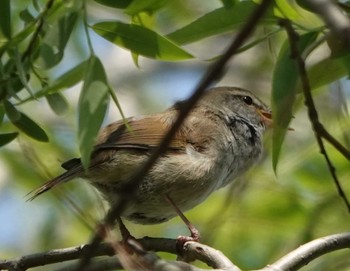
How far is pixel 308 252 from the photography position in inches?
129

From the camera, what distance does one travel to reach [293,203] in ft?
17.3

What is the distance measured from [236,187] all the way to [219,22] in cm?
210

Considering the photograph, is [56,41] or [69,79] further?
[69,79]

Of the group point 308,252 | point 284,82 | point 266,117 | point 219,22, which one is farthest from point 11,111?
point 266,117

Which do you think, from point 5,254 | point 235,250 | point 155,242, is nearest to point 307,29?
point 155,242

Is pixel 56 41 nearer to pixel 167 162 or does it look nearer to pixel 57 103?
pixel 57 103

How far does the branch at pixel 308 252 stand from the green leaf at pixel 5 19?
4.11 ft

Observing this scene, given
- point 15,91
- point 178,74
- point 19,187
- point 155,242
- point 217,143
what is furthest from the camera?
point 178,74

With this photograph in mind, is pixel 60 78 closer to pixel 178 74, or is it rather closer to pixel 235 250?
pixel 235 250

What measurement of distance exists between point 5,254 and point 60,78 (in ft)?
14.6

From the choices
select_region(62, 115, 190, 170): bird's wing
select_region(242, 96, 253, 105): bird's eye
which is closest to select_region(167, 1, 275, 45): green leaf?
select_region(62, 115, 190, 170): bird's wing

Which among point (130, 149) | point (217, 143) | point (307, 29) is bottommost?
point (217, 143)

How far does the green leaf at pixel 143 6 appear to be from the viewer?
2891mm

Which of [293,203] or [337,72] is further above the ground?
[337,72]
